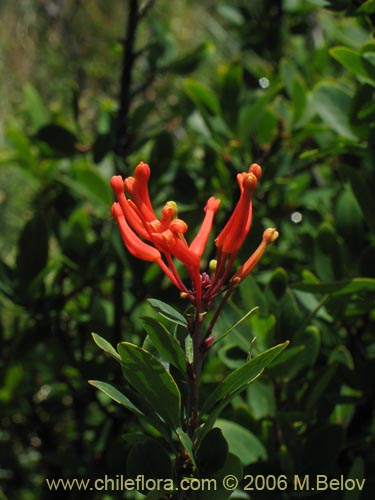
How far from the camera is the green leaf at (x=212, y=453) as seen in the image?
0.50 m

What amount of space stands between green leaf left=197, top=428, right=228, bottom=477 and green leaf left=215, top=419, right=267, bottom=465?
0.12 m

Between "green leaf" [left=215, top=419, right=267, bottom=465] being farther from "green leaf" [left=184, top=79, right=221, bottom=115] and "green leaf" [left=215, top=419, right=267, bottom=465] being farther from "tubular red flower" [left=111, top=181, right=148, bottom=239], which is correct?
"green leaf" [left=184, top=79, right=221, bottom=115]

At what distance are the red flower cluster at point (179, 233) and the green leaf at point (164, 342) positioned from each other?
1.2 inches

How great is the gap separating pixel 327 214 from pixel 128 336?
12.4 inches

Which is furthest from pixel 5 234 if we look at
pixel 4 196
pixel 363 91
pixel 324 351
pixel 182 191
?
pixel 363 91

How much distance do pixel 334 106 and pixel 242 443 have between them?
0.36 metres

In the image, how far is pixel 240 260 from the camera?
2.53ft

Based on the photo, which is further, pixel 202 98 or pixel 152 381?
pixel 202 98

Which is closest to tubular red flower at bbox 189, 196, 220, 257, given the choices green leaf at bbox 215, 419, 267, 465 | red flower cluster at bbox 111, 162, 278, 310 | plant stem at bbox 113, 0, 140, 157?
red flower cluster at bbox 111, 162, 278, 310

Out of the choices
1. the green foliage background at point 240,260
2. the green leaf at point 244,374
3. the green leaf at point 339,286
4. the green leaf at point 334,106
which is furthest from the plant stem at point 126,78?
the green leaf at point 244,374

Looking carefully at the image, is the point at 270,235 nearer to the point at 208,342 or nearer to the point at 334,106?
the point at 208,342

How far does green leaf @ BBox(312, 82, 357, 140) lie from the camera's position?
0.73 m

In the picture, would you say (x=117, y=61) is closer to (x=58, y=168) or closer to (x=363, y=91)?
(x=58, y=168)

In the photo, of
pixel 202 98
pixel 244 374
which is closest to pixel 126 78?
pixel 202 98
